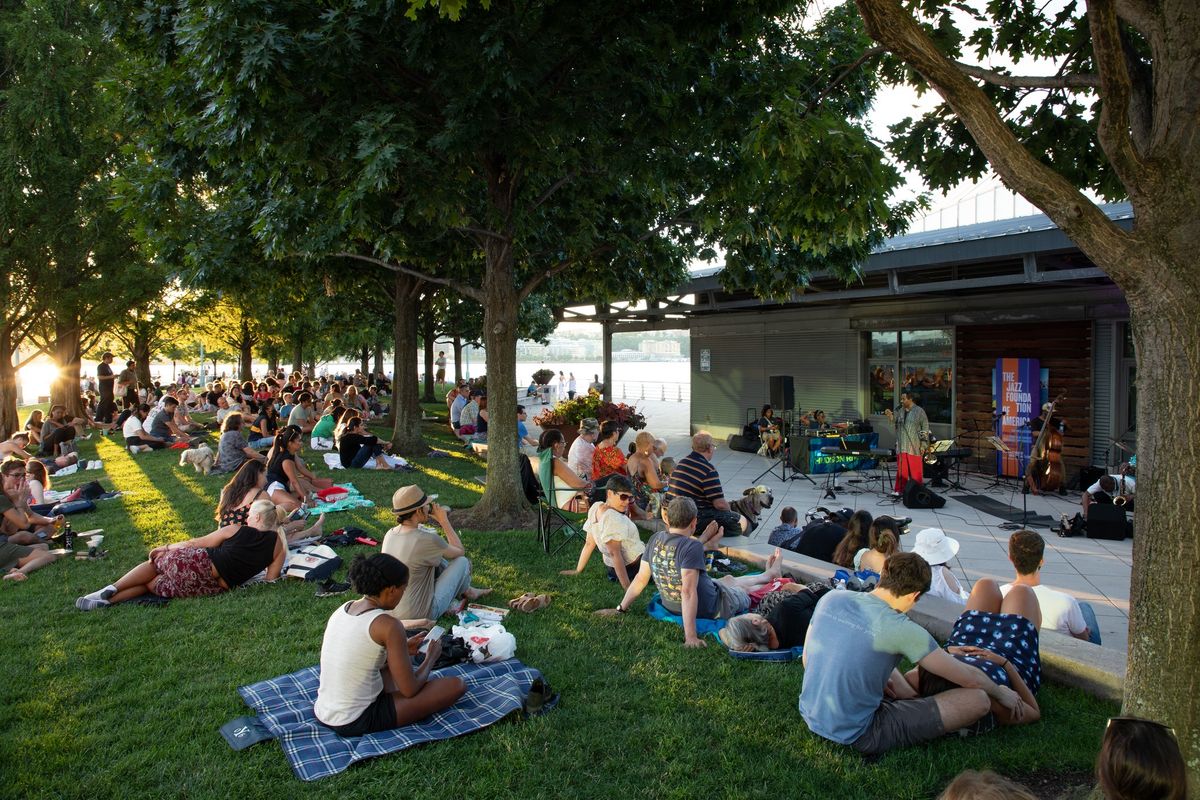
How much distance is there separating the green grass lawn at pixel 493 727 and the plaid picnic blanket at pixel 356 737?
0.22ft

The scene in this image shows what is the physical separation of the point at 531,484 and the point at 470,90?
4903 millimetres

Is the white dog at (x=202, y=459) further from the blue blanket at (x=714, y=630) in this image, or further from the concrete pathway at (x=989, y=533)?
the blue blanket at (x=714, y=630)

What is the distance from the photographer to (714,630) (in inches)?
216

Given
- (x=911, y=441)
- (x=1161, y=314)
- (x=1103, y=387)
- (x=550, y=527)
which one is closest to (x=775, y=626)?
(x=1161, y=314)

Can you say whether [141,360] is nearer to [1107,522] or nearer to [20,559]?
[20,559]

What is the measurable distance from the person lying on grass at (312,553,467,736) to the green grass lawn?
0.27 meters

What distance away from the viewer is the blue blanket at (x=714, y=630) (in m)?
5.02

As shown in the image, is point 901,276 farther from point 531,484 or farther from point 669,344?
point 669,344

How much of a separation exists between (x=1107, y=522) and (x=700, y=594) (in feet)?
21.4

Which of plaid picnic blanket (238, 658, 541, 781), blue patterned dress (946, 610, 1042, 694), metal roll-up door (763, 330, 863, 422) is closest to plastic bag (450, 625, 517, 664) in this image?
plaid picnic blanket (238, 658, 541, 781)

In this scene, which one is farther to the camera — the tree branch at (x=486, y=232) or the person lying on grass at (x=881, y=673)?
the tree branch at (x=486, y=232)

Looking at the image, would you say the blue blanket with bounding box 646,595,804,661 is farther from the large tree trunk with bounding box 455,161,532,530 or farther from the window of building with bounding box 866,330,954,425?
the window of building with bounding box 866,330,954,425

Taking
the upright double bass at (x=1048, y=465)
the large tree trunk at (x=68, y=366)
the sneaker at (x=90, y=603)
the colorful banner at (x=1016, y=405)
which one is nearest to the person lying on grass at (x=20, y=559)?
the sneaker at (x=90, y=603)

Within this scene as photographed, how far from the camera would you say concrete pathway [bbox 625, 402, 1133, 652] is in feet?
23.1
